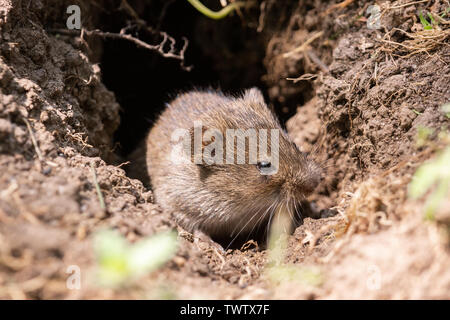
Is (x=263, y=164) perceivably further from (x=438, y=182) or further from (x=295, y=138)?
(x=438, y=182)

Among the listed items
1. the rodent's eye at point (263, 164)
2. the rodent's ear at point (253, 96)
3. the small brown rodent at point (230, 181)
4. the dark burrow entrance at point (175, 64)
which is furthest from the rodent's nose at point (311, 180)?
the dark burrow entrance at point (175, 64)

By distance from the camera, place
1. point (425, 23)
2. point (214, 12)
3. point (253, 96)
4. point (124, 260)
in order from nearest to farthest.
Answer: point (124, 260)
point (425, 23)
point (253, 96)
point (214, 12)

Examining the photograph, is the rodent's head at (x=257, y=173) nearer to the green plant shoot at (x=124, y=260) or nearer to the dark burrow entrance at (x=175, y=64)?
the dark burrow entrance at (x=175, y=64)

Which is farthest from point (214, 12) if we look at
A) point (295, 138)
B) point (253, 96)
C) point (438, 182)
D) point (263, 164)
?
point (438, 182)

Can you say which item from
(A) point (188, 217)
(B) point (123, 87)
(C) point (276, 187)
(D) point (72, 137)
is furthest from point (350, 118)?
(B) point (123, 87)

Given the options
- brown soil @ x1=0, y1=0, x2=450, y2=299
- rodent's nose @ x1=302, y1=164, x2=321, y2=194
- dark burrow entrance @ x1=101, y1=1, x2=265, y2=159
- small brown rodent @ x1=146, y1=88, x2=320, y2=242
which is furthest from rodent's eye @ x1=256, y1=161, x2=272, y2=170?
dark burrow entrance @ x1=101, y1=1, x2=265, y2=159

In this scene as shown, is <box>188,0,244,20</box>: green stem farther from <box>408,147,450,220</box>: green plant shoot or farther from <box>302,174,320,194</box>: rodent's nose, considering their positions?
<box>408,147,450,220</box>: green plant shoot
